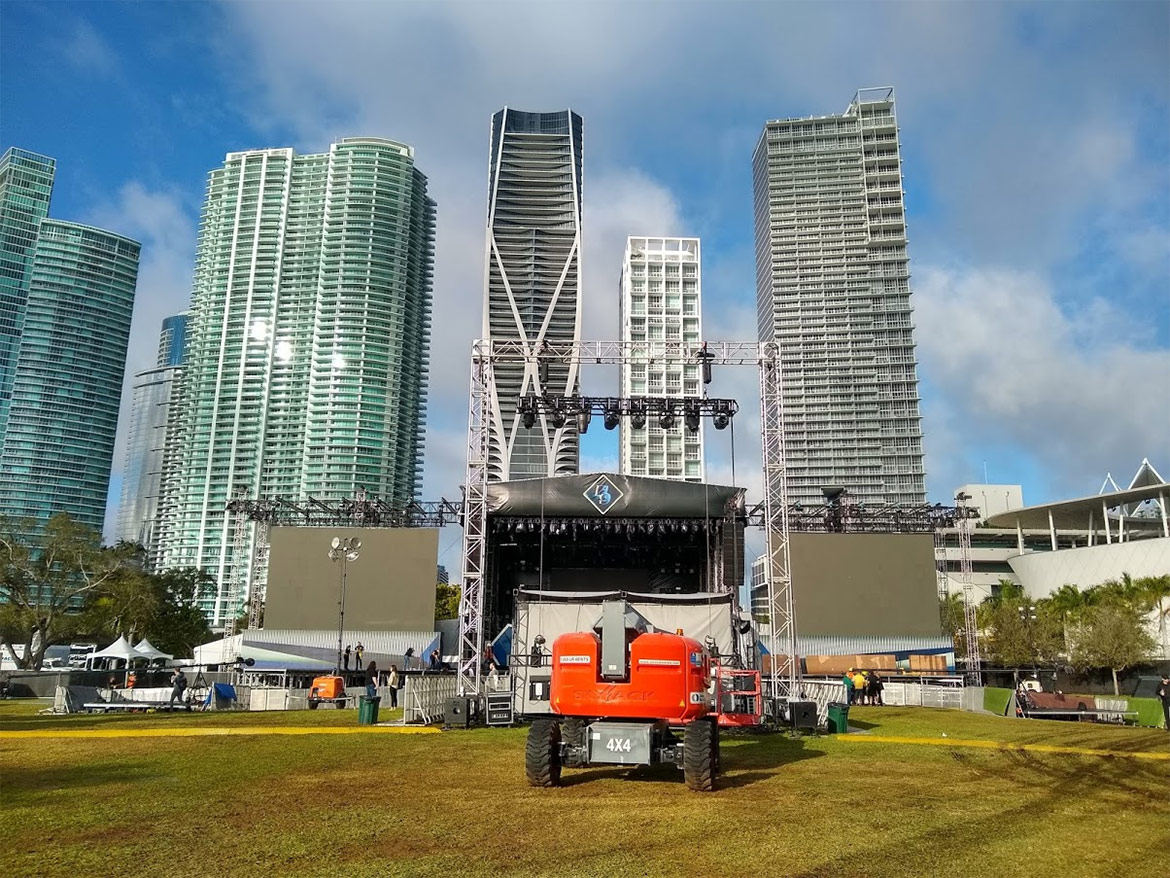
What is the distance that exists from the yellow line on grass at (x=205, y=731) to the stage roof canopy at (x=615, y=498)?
17536 millimetres

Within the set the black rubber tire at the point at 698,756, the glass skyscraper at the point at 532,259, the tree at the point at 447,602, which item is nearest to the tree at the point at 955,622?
the tree at the point at 447,602

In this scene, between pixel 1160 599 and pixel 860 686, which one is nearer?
pixel 860 686

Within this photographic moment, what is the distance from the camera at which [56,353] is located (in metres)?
152

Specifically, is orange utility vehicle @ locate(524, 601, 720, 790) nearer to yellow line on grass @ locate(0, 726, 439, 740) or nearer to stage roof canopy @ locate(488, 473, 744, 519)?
yellow line on grass @ locate(0, 726, 439, 740)

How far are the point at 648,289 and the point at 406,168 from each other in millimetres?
48838

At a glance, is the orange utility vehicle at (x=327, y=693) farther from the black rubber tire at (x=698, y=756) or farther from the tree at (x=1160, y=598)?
the tree at (x=1160, y=598)

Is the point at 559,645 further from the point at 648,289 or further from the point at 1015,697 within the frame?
the point at 648,289

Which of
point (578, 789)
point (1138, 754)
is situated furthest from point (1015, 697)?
Result: point (578, 789)

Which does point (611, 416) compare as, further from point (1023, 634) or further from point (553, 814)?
point (1023, 634)

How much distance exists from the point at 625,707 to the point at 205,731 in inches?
445

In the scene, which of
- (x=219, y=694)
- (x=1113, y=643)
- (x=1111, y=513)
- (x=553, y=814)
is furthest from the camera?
(x=1111, y=513)

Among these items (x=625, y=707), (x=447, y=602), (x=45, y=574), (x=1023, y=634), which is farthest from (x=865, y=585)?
(x=447, y=602)

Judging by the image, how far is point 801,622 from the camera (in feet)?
141

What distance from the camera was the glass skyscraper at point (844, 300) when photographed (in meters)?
146
